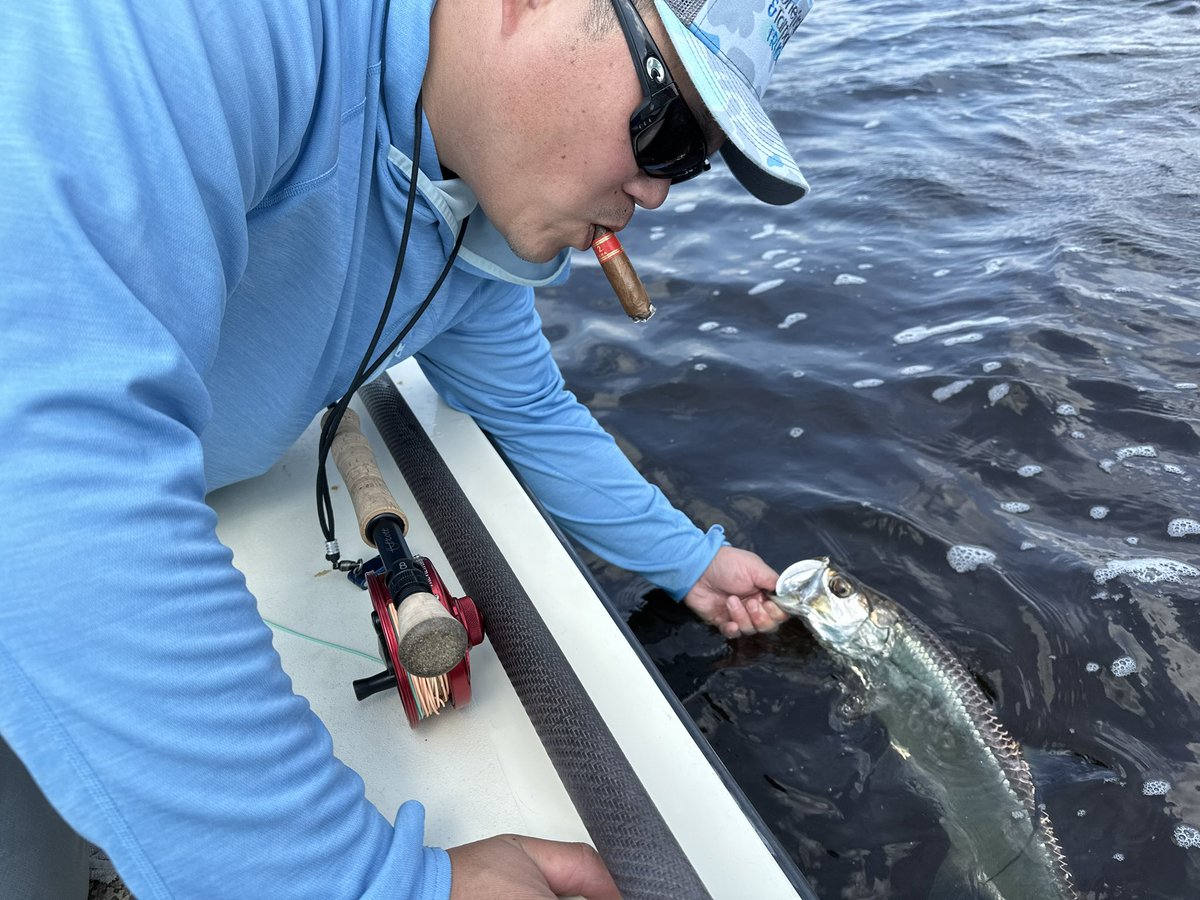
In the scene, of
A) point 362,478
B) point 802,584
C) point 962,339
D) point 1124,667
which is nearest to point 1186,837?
point 1124,667

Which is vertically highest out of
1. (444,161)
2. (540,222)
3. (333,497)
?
(444,161)

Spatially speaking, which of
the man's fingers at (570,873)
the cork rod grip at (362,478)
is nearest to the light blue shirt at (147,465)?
the man's fingers at (570,873)

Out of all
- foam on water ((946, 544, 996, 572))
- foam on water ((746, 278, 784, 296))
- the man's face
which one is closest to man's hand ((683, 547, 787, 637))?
foam on water ((946, 544, 996, 572))

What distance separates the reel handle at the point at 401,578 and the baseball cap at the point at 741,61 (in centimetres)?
88

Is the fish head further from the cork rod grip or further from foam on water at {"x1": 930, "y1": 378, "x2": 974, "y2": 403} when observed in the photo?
foam on water at {"x1": 930, "y1": 378, "x2": 974, "y2": 403}

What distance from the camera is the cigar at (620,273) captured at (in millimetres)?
1679

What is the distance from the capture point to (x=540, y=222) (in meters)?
1.61

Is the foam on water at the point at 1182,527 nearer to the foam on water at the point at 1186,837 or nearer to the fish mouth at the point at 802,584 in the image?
the foam on water at the point at 1186,837

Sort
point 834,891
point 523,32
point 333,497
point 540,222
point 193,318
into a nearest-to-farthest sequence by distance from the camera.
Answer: point 193,318
point 523,32
point 540,222
point 834,891
point 333,497

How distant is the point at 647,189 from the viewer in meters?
1.57

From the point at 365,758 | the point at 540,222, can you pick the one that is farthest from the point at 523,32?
the point at 365,758

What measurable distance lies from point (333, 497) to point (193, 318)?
1.16m

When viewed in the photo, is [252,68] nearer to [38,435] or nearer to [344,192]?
[344,192]

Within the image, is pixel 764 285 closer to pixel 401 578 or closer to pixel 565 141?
pixel 565 141
